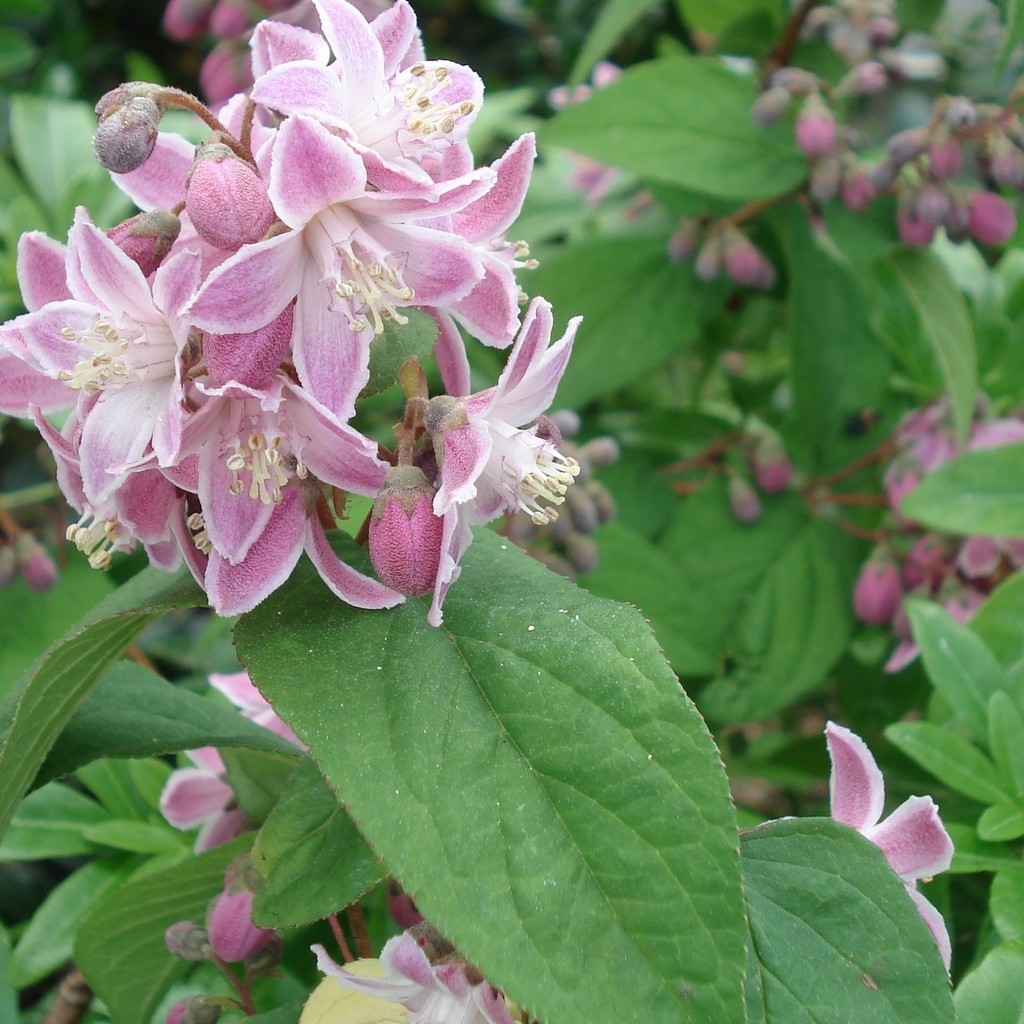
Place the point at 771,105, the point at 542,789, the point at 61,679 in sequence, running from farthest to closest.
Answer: the point at 771,105 < the point at 61,679 < the point at 542,789

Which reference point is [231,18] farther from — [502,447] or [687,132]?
[502,447]

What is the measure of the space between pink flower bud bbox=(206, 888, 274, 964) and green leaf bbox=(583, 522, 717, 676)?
32.0 inches

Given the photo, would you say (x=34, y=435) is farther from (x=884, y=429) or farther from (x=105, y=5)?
(x=105, y=5)

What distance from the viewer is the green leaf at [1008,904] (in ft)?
2.71

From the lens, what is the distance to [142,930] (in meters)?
0.95

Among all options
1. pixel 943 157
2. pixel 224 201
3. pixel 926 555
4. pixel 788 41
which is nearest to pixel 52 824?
pixel 224 201

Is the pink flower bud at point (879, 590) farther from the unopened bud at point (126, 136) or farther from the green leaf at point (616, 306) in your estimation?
the unopened bud at point (126, 136)

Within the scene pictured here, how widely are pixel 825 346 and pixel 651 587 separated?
48 centimetres

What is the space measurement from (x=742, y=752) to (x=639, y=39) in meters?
2.21

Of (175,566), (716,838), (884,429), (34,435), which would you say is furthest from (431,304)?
(34,435)

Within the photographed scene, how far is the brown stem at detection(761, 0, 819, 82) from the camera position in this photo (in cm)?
185

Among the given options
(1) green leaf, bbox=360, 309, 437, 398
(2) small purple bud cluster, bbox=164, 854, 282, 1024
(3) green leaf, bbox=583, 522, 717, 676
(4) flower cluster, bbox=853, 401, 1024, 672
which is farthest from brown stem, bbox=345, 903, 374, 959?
(4) flower cluster, bbox=853, 401, 1024, 672

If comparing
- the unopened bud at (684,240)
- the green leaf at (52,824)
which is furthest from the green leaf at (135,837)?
the unopened bud at (684,240)

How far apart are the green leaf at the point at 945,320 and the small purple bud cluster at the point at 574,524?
43 cm
